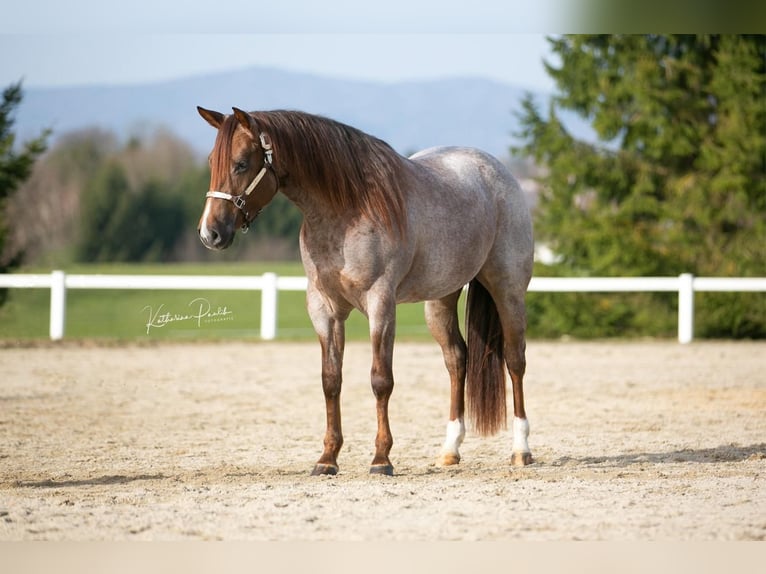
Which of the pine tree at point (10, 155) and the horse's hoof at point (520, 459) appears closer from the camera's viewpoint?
the horse's hoof at point (520, 459)

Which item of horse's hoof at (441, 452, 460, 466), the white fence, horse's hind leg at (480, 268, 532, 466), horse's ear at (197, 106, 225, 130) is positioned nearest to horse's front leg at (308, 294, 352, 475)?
horse's hoof at (441, 452, 460, 466)

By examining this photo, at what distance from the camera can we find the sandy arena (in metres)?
4.16

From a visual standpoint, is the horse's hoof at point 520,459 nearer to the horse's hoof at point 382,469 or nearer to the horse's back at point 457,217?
the horse's hoof at point 382,469

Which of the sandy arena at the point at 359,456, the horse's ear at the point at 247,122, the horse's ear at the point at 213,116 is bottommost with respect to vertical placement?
the sandy arena at the point at 359,456

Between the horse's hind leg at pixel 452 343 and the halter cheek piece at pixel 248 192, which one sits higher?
the halter cheek piece at pixel 248 192

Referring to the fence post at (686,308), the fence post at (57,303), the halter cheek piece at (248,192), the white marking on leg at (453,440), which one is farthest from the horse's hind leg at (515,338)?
the fence post at (686,308)

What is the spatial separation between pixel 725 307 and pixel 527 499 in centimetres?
1107

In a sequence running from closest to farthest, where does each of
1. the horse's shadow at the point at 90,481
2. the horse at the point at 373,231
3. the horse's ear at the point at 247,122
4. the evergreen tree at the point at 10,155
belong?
the horse's ear at the point at 247,122
the horse at the point at 373,231
the horse's shadow at the point at 90,481
the evergreen tree at the point at 10,155

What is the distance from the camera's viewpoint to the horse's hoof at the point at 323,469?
5277 mm

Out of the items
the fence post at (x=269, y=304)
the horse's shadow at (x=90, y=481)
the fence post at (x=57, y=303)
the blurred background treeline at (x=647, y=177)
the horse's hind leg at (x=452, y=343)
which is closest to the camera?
the horse's shadow at (x=90, y=481)

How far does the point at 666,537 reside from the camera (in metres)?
3.92

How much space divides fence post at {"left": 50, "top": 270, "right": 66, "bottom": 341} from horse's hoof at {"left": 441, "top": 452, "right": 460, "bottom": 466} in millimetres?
8309

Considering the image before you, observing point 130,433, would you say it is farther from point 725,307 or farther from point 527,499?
point 725,307

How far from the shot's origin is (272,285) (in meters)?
13.7
